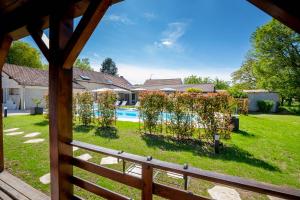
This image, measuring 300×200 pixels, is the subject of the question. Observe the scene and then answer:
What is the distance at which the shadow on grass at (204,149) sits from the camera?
5.08 m

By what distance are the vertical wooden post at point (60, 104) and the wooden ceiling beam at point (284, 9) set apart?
2.22 m

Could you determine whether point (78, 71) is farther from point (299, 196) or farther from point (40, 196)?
point (299, 196)

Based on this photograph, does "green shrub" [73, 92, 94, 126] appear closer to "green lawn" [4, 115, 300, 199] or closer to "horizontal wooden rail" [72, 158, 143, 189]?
"green lawn" [4, 115, 300, 199]

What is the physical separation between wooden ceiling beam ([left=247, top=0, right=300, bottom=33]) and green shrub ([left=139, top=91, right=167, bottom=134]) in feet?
20.5

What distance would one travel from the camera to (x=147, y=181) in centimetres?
197

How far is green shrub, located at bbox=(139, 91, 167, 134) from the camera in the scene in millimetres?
7645

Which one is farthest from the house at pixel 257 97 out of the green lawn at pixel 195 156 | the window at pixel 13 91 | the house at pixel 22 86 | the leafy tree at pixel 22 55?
the leafy tree at pixel 22 55

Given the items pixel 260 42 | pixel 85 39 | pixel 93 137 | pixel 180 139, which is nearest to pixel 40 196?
pixel 85 39

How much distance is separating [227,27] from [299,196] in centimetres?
1409

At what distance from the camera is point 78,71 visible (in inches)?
1054

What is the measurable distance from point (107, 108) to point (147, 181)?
24.1 ft

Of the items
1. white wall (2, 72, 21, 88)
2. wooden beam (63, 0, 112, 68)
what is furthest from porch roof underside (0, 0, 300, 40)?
white wall (2, 72, 21, 88)

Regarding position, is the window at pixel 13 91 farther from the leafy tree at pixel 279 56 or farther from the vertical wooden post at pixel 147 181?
the leafy tree at pixel 279 56

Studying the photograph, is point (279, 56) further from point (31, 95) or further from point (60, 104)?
point (31, 95)
